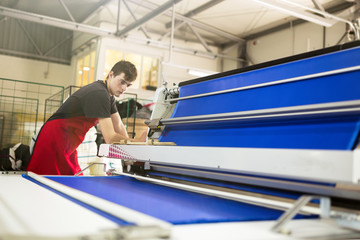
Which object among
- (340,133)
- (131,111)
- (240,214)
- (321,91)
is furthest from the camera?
(131,111)

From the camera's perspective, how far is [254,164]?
1.14 m

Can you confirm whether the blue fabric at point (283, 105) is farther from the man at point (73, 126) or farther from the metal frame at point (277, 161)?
the man at point (73, 126)

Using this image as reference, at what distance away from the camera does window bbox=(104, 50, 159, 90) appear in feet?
29.5

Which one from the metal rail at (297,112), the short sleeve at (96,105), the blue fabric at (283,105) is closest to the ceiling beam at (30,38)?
the short sleeve at (96,105)

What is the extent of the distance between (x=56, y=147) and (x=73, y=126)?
0.19 metres

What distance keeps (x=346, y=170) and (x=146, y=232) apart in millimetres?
529

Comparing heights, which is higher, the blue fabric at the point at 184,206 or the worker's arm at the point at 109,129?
the worker's arm at the point at 109,129

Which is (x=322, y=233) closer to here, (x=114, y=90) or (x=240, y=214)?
(x=240, y=214)

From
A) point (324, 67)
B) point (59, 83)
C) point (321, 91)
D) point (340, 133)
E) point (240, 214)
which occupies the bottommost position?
point (240, 214)

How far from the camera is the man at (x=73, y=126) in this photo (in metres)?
2.32

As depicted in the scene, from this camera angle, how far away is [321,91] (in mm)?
1392

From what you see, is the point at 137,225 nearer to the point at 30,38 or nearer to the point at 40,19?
the point at 40,19

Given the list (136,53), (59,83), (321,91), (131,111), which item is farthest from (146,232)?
(59,83)

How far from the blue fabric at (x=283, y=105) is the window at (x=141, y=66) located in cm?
725
